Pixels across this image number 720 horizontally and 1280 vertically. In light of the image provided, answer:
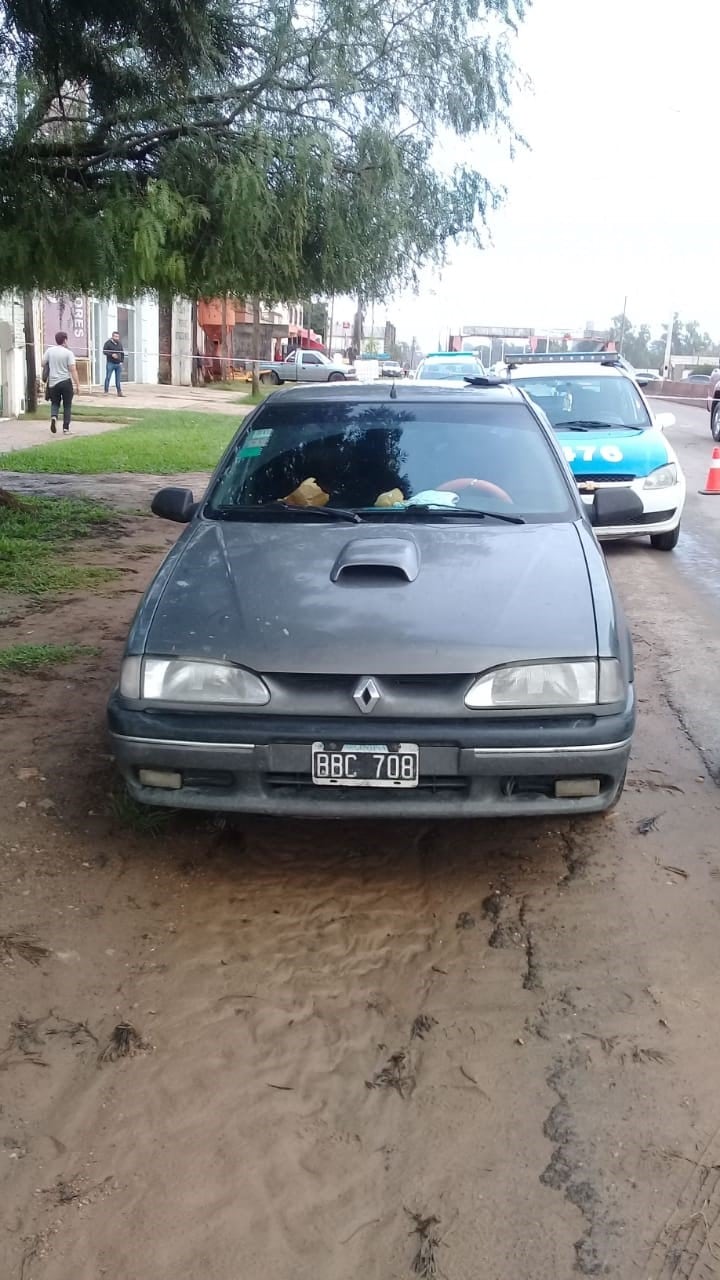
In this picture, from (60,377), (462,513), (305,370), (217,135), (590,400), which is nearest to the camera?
(462,513)

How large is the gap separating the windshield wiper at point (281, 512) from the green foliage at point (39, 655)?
76.6 inches

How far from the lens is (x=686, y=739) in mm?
5141

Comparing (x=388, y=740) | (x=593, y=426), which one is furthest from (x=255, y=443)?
(x=593, y=426)

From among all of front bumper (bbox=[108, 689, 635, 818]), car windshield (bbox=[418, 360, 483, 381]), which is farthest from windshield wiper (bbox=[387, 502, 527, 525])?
car windshield (bbox=[418, 360, 483, 381])

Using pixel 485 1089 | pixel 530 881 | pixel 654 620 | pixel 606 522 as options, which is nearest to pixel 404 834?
pixel 530 881

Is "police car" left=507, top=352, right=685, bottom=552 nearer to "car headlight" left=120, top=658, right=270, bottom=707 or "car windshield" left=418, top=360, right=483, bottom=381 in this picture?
"car headlight" left=120, top=658, right=270, bottom=707

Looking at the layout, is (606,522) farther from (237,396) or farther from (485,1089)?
(237,396)

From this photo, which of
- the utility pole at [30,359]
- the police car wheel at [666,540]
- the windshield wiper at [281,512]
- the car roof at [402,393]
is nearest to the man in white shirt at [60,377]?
the utility pole at [30,359]

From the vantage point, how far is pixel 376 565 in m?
3.85

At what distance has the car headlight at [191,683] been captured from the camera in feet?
11.3

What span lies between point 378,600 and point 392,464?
4.35 ft

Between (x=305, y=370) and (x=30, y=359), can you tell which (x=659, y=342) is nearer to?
(x=305, y=370)

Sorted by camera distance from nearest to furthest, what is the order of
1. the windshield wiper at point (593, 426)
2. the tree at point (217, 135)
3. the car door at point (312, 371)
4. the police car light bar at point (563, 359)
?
the tree at point (217, 135)
the windshield wiper at point (593, 426)
the police car light bar at point (563, 359)
the car door at point (312, 371)

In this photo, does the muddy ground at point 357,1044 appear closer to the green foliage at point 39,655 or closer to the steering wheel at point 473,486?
the steering wheel at point 473,486
